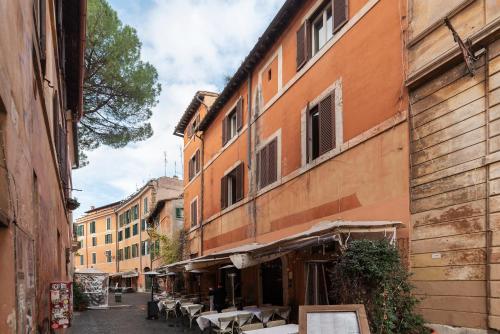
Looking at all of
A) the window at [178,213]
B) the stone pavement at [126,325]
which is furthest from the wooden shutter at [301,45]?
the window at [178,213]

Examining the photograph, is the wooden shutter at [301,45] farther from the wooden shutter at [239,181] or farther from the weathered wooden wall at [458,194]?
the wooden shutter at [239,181]

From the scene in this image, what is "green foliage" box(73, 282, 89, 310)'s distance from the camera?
25125 millimetres

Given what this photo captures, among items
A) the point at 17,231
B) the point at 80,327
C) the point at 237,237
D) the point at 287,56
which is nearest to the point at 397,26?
the point at 287,56

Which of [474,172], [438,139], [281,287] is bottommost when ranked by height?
[281,287]

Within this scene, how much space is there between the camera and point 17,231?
420 cm

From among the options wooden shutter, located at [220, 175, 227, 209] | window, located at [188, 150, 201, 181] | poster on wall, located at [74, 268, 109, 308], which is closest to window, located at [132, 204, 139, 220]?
poster on wall, located at [74, 268, 109, 308]

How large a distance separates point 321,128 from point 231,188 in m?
8.12

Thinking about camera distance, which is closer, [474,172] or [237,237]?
[474,172]

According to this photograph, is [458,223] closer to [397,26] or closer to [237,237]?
[397,26]

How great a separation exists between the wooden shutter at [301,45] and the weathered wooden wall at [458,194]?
4758 mm

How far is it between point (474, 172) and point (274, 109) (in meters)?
8.25

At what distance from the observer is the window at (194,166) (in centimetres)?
2445

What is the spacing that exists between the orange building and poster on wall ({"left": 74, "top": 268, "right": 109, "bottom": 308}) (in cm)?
1102

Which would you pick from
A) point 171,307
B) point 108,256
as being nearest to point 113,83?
point 171,307
